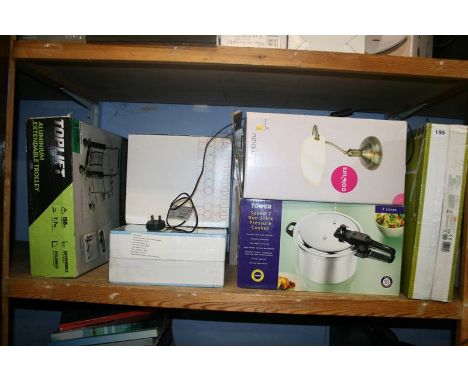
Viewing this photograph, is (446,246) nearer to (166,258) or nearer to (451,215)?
(451,215)

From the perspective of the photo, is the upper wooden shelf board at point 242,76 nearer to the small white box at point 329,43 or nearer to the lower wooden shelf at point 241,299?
the small white box at point 329,43

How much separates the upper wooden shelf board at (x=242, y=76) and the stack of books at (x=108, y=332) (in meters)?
0.74

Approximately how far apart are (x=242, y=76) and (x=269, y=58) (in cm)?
13

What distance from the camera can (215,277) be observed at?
669 mm

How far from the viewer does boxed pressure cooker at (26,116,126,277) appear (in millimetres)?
657

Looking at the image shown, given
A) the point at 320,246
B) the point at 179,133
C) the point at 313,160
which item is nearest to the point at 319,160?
the point at 313,160

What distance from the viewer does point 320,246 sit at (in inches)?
26.5

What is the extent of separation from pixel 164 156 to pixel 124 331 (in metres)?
0.56

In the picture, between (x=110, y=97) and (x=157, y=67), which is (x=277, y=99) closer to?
(x=157, y=67)

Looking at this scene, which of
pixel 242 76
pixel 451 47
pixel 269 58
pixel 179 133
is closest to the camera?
pixel 269 58

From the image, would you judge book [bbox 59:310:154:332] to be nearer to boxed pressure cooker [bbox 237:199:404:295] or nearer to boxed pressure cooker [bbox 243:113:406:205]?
boxed pressure cooker [bbox 237:199:404:295]

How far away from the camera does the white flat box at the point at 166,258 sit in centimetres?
66

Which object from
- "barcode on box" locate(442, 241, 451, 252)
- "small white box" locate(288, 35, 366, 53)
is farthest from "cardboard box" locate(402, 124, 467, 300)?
"small white box" locate(288, 35, 366, 53)

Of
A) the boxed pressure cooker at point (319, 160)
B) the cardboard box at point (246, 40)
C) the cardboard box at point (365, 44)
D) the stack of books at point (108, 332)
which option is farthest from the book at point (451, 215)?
the stack of books at point (108, 332)
